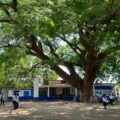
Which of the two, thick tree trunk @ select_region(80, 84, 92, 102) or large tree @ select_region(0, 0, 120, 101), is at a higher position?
large tree @ select_region(0, 0, 120, 101)

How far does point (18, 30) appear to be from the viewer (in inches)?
832

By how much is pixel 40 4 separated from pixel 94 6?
2.82 metres

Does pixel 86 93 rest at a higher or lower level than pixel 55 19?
lower

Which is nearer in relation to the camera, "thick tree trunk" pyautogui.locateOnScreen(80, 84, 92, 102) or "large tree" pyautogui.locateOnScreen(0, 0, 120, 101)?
"large tree" pyautogui.locateOnScreen(0, 0, 120, 101)

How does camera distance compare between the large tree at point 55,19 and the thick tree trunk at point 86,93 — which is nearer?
the large tree at point 55,19

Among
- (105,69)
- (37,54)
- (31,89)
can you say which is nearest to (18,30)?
(37,54)

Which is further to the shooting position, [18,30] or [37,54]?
[37,54]

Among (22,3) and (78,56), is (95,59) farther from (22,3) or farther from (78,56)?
(22,3)

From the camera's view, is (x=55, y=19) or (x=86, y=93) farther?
(x=86, y=93)

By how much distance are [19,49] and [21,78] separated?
2114 centimetres

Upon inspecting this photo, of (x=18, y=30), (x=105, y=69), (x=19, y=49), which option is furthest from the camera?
(x=105, y=69)

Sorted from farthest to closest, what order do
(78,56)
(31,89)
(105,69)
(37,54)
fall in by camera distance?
1. (31,89)
2. (105,69)
3. (78,56)
4. (37,54)

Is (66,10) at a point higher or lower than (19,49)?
higher

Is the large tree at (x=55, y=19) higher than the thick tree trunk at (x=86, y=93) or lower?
higher
